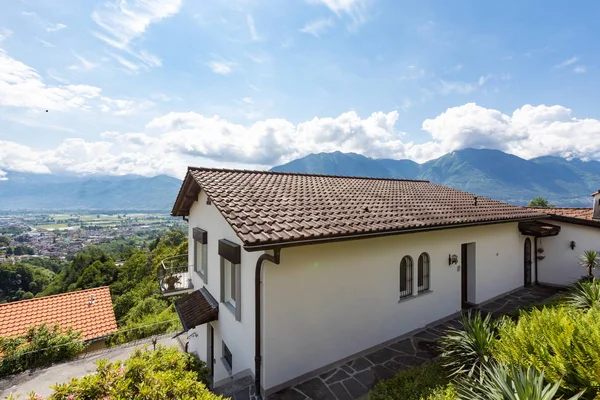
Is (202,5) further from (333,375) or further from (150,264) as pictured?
(150,264)

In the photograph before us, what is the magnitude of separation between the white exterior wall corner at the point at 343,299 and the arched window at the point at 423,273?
176 mm

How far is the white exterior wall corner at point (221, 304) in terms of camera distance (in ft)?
19.9

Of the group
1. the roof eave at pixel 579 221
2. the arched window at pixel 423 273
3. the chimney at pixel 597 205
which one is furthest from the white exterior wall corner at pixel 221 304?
the chimney at pixel 597 205

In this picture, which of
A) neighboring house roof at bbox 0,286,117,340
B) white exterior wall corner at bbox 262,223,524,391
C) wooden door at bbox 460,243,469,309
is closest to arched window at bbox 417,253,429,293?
white exterior wall corner at bbox 262,223,524,391

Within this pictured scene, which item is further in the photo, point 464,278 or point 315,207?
point 464,278

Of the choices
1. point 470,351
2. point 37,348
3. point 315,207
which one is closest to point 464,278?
point 470,351

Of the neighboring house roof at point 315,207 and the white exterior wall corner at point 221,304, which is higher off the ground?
the neighboring house roof at point 315,207

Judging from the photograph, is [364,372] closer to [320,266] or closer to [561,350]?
[320,266]

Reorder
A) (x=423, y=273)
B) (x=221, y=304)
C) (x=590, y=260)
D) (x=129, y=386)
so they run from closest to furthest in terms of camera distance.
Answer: (x=129, y=386)
(x=221, y=304)
(x=423, y=273)
(x=590, y=260)

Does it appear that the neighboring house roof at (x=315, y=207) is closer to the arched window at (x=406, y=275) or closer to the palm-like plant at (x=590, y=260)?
the arched window at (x=406, y=275)

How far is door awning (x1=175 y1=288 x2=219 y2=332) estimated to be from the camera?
8.28 metres

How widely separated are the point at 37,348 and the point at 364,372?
15.0 metres

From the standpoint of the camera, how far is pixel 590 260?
12.0 meters

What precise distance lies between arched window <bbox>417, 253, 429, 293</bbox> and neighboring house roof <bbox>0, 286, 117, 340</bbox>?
17.3 meters
